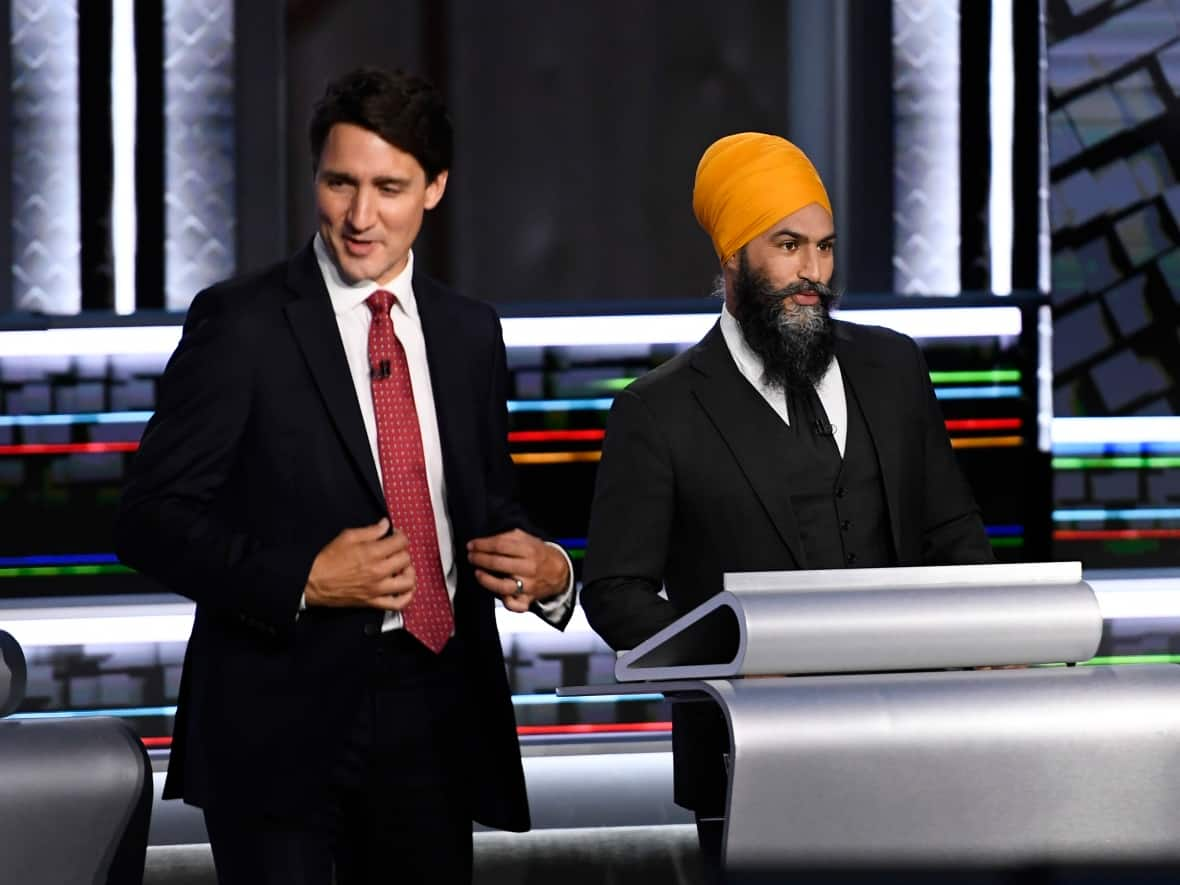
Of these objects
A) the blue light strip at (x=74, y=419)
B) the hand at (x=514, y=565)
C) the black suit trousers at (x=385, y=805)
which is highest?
the blue light strip at (x=74, y=419)

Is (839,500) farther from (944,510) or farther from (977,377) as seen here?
(977,377)

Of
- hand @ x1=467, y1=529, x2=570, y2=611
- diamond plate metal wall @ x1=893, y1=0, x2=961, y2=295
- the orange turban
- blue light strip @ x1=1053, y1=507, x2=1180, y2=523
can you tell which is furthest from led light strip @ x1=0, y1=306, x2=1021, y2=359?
hand @ x1=467, y1=529, x2=570, y2=611

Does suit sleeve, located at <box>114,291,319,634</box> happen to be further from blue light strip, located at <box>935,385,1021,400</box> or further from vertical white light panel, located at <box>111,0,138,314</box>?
blue light strip, located at <box>935,385,1021,400</box>

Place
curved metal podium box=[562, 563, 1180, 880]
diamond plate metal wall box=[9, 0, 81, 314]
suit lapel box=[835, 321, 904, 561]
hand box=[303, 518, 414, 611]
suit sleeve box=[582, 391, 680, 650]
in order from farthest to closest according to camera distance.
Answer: diamond plate metal wall box=[9, 0, 81, 314], suit lapel box=[835, 321, 904, 561], suit sleeve box=[582, 391, 680, 650], hand box=[303, 518, 414, 611], curved metal podium box=[562, 563, 1180, 880]

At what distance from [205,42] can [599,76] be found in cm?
108

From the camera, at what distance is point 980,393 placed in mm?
3977

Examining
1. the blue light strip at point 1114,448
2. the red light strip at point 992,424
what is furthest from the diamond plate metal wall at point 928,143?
the blue light strip at point 1114,448

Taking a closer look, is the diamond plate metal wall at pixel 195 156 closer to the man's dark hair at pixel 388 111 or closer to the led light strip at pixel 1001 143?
the led light strip at pixel 1001 143

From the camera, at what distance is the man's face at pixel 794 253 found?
2.38 meters

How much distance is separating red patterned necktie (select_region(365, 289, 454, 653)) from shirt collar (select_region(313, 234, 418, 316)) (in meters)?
0.04

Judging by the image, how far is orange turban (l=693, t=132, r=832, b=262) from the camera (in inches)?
93.7

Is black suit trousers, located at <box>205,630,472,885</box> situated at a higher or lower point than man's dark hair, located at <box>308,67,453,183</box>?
lower

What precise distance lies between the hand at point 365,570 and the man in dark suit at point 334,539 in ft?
0.09

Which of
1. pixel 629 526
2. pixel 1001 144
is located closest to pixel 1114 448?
pixel 1001 144
